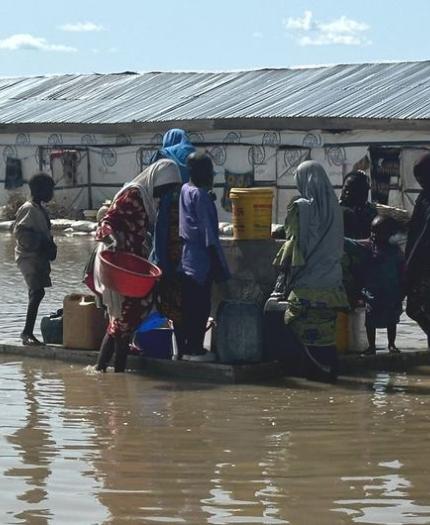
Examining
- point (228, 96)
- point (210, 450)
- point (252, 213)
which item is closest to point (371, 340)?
point (252, 213)

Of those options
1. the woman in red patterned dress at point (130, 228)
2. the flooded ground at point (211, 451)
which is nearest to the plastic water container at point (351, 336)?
the flooded ground at point (211, 451)

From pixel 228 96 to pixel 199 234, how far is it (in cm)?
1960

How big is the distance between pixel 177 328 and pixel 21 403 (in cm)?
159

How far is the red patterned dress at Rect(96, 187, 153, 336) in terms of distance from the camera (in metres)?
9.23

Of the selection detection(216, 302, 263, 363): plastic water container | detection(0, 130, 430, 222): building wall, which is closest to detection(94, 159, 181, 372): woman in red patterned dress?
detection(216, 302, 263, 363): plastic water container

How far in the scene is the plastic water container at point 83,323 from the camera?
9.95 metres

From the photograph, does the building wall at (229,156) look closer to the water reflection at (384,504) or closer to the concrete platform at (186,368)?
the concrete platform at (186,368)

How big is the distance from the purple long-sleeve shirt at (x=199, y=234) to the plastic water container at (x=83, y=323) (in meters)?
1.01

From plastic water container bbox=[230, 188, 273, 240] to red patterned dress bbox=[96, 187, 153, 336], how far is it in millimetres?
670

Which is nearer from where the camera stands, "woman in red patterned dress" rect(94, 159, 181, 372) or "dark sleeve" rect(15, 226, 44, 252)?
"woman in red patterned dress" rect(94, 159, 181, 372)

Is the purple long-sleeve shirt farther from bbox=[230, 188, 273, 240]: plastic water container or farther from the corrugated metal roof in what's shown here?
the corrugated metal roof

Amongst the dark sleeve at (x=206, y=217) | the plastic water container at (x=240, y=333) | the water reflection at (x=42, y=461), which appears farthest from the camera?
the plastic water container at (x=240, y=333)

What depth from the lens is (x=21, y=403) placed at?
807cm

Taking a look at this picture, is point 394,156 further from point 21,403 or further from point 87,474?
point 87,474
